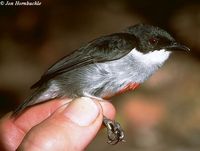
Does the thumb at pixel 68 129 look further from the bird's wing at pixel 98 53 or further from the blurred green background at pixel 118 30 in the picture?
the blurred green background at pixel 118 30

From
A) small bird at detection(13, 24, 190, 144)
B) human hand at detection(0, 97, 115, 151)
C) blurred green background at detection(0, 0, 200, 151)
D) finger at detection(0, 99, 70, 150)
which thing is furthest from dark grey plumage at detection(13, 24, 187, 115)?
blurred green background at detection(0, 0, 200, 151)

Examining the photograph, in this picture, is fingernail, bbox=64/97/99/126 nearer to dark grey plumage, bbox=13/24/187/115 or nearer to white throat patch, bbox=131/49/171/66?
dark grey plumage, bbox=13/24/187/115

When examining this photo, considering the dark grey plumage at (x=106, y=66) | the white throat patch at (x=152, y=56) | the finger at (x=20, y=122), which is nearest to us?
the dark grey plumage at (x=106, y=66)

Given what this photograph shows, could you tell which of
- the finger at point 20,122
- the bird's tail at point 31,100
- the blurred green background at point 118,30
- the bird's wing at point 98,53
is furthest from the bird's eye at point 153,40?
the blurred green background at point 118,30

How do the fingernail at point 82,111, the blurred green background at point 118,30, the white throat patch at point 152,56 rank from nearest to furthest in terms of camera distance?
the fingernail at point 82,111, the white throat patch at point 152,56, the blurred green background at point 118,30

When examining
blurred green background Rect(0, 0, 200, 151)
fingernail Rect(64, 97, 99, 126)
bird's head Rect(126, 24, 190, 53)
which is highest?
bird's head Rect(126, 24, 190, 53)

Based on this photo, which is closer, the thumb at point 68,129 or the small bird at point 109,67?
the thumb at point 68,129

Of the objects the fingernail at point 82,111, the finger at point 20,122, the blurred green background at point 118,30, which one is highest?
the fingernail at point 82,111
